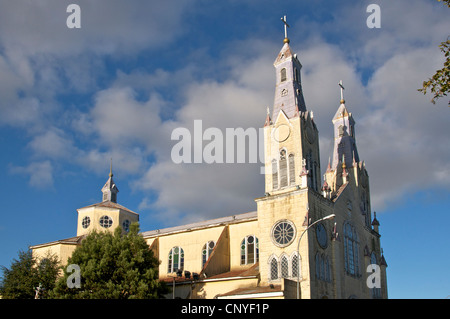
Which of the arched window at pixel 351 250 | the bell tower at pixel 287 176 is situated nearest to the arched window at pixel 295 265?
the bell tower at pixel 287 176

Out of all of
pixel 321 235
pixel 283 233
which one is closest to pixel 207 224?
pixel 283 233

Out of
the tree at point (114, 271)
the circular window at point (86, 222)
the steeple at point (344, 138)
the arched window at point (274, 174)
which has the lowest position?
the tree at point (114, 271)

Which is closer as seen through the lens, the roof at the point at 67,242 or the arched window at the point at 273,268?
the arched window at the point at 273,268

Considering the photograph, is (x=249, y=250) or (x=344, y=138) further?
(x=344, y=138)

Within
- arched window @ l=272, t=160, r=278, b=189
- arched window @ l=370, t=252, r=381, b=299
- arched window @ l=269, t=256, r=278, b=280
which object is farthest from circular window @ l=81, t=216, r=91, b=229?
arched window @ l=370, t=252, r=381, b=299

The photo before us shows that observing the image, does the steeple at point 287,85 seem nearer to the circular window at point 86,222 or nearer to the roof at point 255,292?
the roof at point 255,292

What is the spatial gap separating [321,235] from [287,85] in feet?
49.9

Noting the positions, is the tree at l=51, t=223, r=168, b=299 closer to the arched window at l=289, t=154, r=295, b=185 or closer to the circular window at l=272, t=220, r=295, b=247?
the circular window at l=272, t=220, r=295, b=247

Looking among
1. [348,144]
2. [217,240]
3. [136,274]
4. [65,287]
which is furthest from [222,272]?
[348,144]

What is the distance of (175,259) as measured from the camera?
52.5m

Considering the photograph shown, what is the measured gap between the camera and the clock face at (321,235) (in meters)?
40.9

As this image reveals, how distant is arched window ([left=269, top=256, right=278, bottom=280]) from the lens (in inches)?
1569

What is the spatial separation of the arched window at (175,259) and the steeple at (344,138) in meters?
19.2

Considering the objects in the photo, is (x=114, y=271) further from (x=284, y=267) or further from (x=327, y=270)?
(x=327, y=270)
